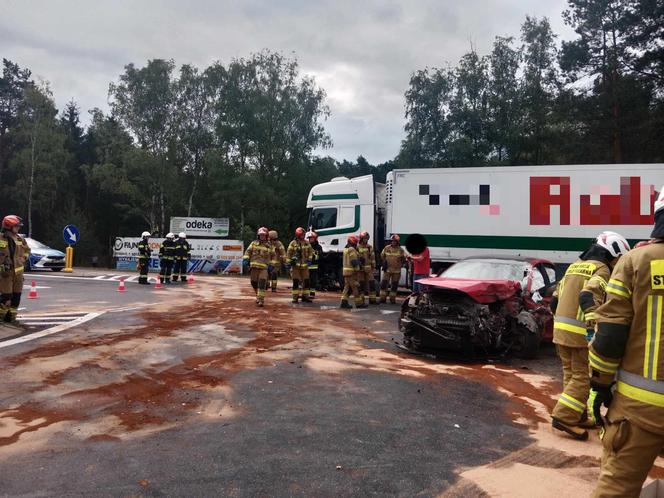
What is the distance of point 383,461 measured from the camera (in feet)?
11.2

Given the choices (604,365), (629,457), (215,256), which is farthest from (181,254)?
(629,457)

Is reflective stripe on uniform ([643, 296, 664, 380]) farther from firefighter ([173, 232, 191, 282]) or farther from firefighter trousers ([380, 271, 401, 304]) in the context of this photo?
firefighter ([173, 232, 191, 282])

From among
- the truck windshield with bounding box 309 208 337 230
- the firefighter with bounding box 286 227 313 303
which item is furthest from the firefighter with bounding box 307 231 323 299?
the truck windshield with bounding box 309 208 337 230

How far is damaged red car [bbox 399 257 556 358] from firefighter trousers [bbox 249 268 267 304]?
16.2 ft

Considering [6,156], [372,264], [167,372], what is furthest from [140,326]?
[6,156]

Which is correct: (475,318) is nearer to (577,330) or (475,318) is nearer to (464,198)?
(577,330)

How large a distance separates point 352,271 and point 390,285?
180 cm

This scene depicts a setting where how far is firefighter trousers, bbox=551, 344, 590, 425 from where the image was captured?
4.11 meters

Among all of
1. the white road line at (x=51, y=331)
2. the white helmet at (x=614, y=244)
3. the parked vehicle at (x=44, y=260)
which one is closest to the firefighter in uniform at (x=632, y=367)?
the white helmet at (x=614, y=244)

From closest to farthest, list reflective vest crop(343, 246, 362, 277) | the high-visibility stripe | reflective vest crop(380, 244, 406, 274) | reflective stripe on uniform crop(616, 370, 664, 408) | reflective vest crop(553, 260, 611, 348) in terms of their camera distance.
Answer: reflective stripe on uniform crop(616, 370, 664, 408), the high-visibility stripe, reflective vest crop(553, 260, 611, 348), reflective vest crop(343, 246, 362, 277), reflective vest crop(380, 244, 406, 274)

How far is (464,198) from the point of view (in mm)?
12680

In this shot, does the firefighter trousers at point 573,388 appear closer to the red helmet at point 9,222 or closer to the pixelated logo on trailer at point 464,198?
the red helmet at point 9,222

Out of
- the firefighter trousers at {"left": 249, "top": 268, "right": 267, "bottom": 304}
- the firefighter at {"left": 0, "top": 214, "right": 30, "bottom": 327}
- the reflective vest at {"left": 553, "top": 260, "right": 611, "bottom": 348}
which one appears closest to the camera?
the reflective vest at {"left": 553, "top": 260, "right": 611, "bottom": 348}

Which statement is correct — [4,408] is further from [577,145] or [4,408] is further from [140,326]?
[577,145]
